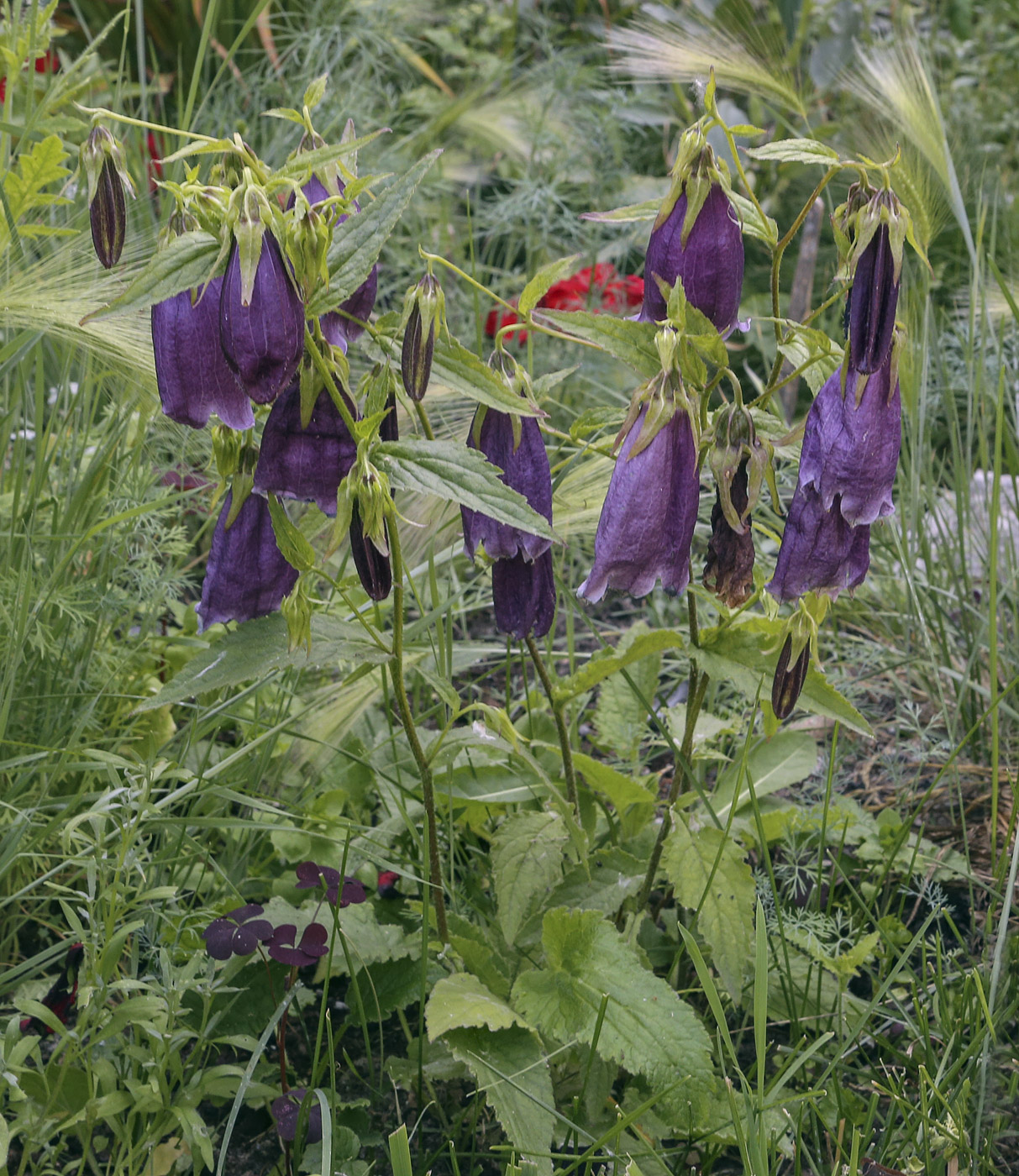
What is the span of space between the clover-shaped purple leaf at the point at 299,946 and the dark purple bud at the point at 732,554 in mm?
647

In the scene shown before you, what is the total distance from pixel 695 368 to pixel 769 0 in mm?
3901

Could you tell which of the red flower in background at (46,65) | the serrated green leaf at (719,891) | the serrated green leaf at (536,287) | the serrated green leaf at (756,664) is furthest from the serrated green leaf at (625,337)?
the red flower in background at (46,65)

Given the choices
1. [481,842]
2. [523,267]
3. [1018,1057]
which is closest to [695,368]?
[1018,1057]

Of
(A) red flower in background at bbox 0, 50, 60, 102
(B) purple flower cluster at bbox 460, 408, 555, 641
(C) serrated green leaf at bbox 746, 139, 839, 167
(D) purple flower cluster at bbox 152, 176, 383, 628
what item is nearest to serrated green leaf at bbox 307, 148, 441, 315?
(D) purple flower cluster at bbox 152, 176, 383, 628

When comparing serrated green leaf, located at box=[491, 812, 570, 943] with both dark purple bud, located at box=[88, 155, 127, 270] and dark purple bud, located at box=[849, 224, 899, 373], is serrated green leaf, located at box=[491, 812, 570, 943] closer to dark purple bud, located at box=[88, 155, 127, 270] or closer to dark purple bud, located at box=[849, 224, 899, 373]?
dark purple bud, located at box=[849, 224, 899, 373]

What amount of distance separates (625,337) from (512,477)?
211 mm

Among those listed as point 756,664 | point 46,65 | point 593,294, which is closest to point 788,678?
point 756,664

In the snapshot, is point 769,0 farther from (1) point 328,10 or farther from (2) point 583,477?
(2) point 583,477

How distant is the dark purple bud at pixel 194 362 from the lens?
3.88 feet

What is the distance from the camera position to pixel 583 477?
5.77 feet

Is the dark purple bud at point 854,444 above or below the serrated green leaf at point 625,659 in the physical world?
above

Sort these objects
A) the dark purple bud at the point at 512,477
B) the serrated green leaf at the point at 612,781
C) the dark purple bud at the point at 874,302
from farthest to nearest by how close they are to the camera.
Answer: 1. the serrated green leaf at the point at 612,781
2. the dark purple bud at the point at 512,477
3. the dark purple bud at the point at 874,302

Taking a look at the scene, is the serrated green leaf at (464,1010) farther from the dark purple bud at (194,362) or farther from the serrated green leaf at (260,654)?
the dark purple bud at (194,362)

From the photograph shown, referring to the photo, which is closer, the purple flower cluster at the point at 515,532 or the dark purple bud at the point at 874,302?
the dark purple bud at the point at 874,302
